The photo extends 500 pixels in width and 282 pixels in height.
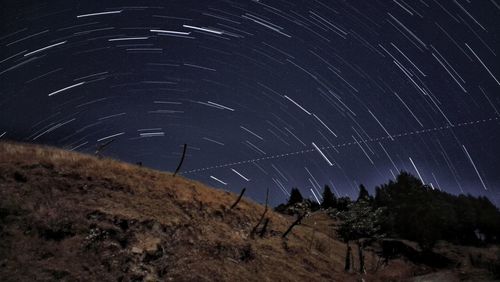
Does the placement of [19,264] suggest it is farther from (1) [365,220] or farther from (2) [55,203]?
(1) [365,220]

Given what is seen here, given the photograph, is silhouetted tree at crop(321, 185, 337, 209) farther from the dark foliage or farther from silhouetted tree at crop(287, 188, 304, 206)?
the dark foliage

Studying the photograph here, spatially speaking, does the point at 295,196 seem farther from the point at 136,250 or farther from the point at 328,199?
the point at 136,250

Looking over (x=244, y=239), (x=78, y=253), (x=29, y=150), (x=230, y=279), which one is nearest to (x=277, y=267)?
(x=244, y=239)

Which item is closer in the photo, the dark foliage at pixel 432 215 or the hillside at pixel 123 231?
the hillside at pixel 123 231

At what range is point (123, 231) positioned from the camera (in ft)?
72.1

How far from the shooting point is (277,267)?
2755 cm

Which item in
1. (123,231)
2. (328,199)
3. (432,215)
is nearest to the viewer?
(123,231)

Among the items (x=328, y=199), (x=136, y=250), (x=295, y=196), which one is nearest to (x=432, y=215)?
(x=328, y=199)

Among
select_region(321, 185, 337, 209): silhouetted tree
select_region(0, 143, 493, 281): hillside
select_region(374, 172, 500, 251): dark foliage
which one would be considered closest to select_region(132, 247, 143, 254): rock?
select_region(0, 143, 493, 281): hillside

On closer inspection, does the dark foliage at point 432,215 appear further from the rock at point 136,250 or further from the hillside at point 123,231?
the rock at point 136,250

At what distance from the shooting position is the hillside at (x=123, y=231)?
18328mm

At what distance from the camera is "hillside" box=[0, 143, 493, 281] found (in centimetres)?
1833

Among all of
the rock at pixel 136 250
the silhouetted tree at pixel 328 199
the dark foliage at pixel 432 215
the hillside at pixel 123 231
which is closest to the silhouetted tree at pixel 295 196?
the silhouetted tree at pixel 328 199

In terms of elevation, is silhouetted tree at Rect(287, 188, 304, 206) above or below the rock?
above
